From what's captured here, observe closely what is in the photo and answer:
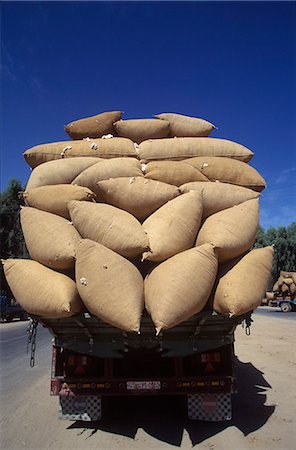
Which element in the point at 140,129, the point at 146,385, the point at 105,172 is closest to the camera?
the point at 146,385

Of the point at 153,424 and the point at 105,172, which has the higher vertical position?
the point at 105,172

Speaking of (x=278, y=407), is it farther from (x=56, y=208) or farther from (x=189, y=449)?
(x=56, y=208)

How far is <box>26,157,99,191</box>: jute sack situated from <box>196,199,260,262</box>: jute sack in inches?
63.5

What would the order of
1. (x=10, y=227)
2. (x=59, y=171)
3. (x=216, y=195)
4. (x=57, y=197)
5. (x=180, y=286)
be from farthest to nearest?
(x=10, y=227), (x=59, y=171), (x=216, y=195), (x=57, y=197), (x=180, y=286)

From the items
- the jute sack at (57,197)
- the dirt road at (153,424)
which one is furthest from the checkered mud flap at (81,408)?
the jute sack at (57,197)

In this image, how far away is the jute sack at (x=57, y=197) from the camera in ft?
13.0

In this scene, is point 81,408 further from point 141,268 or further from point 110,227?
point 110,227

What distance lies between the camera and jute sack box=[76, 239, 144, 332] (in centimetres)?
308

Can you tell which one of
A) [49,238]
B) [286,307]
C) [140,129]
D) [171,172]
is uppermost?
[140,129]

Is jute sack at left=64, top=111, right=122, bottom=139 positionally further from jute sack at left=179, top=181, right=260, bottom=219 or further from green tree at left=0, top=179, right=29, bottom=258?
green tree at left=0, top=179, right=29, bottom=258

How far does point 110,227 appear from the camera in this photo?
3465 millimetres

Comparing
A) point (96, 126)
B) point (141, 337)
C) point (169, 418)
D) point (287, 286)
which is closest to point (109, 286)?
point (141, 337)

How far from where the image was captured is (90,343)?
147 inches

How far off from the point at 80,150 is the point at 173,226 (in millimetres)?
1888
